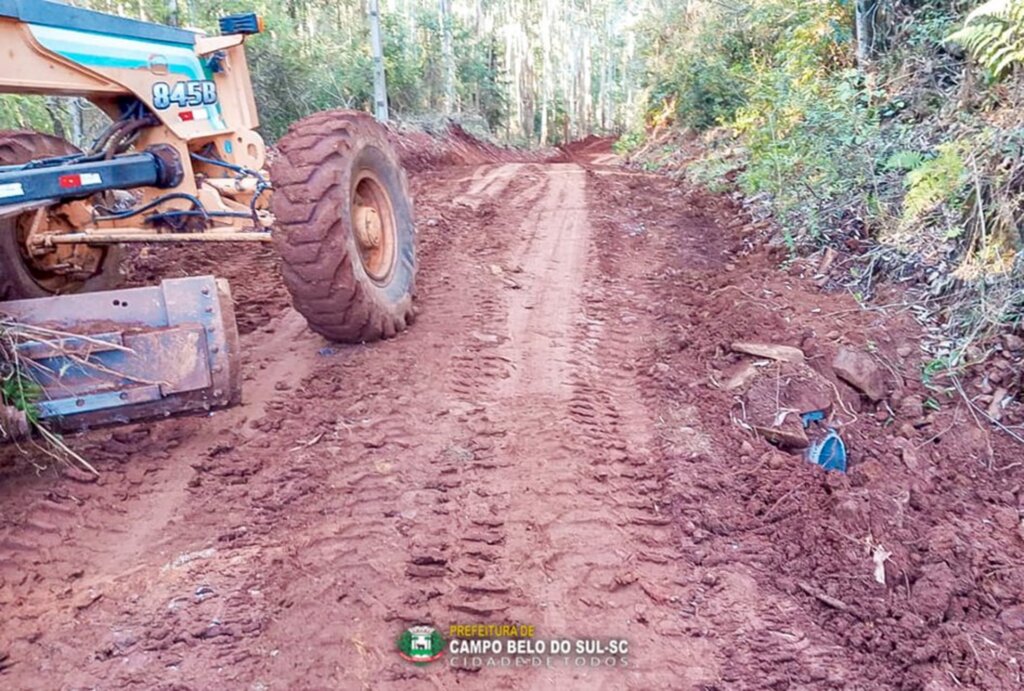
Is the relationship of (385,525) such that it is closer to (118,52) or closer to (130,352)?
(130,352)

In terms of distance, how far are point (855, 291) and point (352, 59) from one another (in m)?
17.9

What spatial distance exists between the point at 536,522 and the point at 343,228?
6.99 ft

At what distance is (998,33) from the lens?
4.98 m

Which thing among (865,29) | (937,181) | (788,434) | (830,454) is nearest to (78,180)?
(788,434)

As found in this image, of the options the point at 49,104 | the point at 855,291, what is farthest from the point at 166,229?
the point at 49,104

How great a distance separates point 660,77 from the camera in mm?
20891

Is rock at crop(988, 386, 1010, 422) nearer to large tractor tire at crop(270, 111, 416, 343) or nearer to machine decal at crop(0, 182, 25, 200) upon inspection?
large tractor tire at crop(270, 111, 416, 343)

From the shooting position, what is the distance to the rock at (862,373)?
433 centimetres

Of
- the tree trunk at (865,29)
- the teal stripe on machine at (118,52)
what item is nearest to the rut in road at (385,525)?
the teal stripe on machine at (118,52)

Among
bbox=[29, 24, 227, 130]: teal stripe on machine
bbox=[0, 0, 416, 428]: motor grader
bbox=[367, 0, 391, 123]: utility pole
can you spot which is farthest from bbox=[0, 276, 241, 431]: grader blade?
bbox=[367, 0, 391, 123]: utility pole

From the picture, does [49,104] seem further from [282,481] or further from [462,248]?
[282,481]

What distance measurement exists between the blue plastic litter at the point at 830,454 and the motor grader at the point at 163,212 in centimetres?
267

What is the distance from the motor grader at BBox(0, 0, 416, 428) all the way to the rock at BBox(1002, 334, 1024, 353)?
3643 mm

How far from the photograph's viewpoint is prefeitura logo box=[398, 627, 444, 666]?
2453 millimetres
